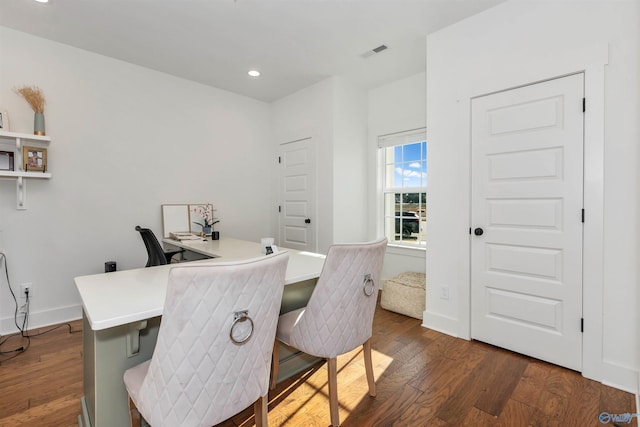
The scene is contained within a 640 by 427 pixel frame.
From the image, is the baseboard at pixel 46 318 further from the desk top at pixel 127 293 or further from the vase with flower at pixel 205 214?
the desk top at pixel 127 293

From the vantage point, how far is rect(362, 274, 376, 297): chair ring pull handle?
147cm

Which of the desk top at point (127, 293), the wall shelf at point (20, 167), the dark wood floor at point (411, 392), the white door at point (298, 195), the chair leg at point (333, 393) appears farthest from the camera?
the white door at point (298, 195)

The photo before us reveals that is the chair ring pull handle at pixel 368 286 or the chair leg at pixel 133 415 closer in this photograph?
the chair leg at pixel 133 415

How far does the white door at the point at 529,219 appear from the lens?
2.06m

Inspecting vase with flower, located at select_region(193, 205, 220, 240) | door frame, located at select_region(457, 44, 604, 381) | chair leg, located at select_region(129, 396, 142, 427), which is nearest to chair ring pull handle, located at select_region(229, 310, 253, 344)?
chair leg, located at select_region(129, 396, 142, 427)

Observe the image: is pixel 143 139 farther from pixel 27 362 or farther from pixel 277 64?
pixel 27 362

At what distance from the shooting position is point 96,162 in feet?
10.3

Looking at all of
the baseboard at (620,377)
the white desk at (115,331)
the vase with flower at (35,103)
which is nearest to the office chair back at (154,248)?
the white desk at (115,331)

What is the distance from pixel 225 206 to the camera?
4.17m

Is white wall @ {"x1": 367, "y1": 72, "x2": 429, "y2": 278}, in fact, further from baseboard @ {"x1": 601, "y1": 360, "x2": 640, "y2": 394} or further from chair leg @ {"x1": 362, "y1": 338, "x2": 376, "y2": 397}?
chair leg @ {"x1": 362, "y1": 338, "x2": 376, "y2": 397}

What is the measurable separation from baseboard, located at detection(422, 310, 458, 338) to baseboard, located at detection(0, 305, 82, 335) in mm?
3464

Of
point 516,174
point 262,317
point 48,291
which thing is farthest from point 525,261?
point 48,291

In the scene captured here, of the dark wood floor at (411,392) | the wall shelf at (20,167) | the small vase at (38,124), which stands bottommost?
the dark wood floor at (411,392)

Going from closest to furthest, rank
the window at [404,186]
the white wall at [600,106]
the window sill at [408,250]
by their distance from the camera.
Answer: the white wall at [600,106] → the window sill at [408,250] → the window at [404,186]
